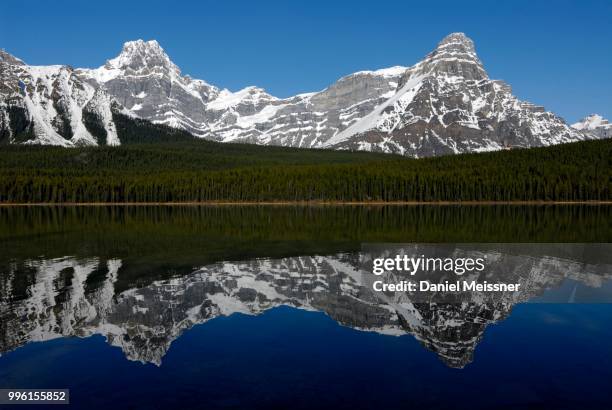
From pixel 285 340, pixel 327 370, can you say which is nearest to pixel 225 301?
pixel 285 340

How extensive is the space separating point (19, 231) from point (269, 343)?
61.0 m

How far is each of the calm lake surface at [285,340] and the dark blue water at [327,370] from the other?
6 cm

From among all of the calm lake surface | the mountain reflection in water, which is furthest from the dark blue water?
the mountain reflection in water

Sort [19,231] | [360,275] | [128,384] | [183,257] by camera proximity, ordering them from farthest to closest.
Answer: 1. [19,231]
2. [183,257]
3. [360,275]
4. [128,384]

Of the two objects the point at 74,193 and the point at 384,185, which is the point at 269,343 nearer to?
the point at 384,185

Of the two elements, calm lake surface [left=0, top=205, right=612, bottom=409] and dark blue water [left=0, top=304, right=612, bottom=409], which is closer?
dark blue water [left=0, top=304, right=612, bottom=409]

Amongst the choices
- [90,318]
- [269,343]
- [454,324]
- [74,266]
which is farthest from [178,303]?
[74,266]

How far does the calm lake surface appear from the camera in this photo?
17875mm

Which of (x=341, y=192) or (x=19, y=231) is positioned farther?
(x=341, y=192)

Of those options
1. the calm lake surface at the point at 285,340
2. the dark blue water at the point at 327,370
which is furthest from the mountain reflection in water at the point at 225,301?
the dark blue water at the point at 327,370

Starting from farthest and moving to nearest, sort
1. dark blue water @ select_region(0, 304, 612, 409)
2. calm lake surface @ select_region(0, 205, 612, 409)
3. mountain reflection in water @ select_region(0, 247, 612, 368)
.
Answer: mountain reflection in water @ select_region(0, 247, 612, 368), calm lake surface @ select_region(0, 205, 612, 409), dark blue water @ select_region(0, 304, 612, 409)

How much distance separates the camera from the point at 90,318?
27.2 meters

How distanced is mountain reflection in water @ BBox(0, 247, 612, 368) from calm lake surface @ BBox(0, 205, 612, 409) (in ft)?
0.36

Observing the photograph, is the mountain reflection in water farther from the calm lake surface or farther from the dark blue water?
the dark blue water
